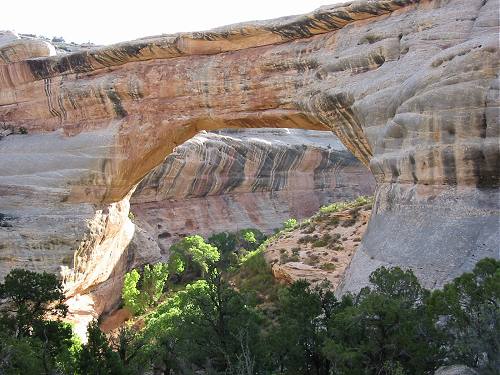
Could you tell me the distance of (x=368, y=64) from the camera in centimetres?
1620

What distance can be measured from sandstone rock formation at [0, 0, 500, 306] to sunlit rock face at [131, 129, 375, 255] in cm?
1363

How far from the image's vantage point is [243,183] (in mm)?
42125

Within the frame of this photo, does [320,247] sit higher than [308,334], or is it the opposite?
[308,334]

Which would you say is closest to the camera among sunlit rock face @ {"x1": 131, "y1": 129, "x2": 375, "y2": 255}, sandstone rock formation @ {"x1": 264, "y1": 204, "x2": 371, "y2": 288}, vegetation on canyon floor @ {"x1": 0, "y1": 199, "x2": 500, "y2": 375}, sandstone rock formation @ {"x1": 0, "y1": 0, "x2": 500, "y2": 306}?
vegetation on canyon floor @ {"x1": 0, "y1": 199, "x2": 500, "y2": 375}

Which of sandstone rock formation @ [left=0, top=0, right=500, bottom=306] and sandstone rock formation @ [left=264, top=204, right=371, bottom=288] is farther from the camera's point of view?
sandstone rock formation @ [left=264, top=204, right=371, bottom=288]

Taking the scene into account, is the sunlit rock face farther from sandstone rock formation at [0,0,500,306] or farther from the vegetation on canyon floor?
the vegetation on canyon floor

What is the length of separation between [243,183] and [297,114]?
23.7 m

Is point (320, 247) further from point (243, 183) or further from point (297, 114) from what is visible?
point (243, 183)

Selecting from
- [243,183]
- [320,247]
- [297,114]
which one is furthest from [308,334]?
[243,183]

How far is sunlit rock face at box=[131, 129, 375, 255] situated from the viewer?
38.2 metres

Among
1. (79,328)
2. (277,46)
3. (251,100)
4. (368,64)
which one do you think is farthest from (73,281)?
(368,64)

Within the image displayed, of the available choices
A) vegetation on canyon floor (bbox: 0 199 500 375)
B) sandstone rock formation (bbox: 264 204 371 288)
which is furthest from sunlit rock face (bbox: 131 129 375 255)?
vegetation on canyon floor (bbox: 0 199 500 375)

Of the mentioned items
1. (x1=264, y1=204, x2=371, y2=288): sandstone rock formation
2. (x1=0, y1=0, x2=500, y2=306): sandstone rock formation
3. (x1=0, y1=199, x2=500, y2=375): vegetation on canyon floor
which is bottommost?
(x1=264, y1=204, x2=371, y2=288): sandstone rock formation

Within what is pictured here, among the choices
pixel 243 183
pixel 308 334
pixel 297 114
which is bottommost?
pixel 243 183
